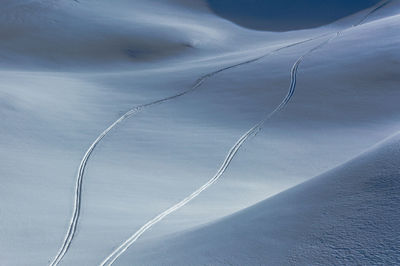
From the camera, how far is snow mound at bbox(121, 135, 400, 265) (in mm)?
5047

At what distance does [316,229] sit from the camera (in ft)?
18.2

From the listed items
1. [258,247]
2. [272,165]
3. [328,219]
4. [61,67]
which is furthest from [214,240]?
[61,67]

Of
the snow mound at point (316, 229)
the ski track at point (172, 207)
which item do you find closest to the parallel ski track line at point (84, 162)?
the ski track at point (172, 207)

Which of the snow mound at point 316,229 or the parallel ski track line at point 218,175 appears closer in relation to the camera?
the snow mound at point 316,229

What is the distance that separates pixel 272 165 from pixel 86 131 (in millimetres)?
3972

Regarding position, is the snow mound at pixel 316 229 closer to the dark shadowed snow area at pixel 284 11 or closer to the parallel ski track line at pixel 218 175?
the parallel ski track line at pixel 218 175

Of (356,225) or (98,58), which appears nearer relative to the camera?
(356,225)

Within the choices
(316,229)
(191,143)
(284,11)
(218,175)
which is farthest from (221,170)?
(284,11)

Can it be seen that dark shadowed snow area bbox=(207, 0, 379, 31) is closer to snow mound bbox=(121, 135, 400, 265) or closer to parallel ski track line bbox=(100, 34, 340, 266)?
parallel ski track line bbox=(100, 34, 340, 266)

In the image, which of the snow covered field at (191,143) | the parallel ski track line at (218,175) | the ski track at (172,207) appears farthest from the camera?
the ski track at (172,207)

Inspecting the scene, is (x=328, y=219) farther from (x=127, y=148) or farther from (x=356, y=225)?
(x=127, y=148)

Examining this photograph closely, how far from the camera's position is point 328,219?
5.65m

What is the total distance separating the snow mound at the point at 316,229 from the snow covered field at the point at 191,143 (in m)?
0.02

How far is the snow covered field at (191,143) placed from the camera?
6.00 m
